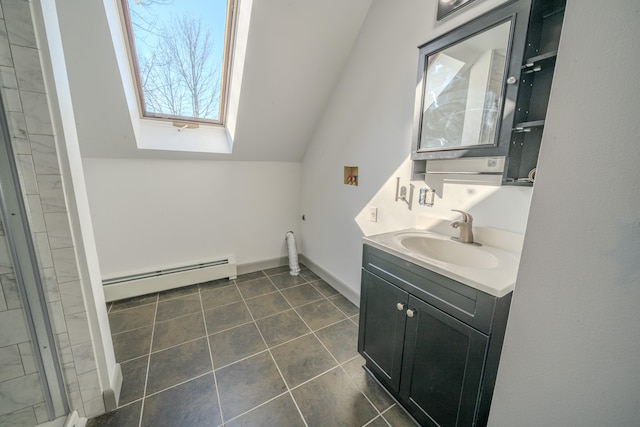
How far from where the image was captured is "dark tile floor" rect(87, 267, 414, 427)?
120cm

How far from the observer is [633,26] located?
0.40m

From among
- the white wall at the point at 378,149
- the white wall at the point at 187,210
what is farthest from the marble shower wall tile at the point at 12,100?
the white wall at the point at 378,149

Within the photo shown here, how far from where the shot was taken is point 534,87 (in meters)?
1.02

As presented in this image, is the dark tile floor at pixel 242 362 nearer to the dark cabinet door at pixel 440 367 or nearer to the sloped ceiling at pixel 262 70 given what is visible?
the dark cabinet door at pixel 440 367

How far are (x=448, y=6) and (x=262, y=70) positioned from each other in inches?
49.9

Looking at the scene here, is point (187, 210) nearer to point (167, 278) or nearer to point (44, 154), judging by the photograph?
point (167, 278)

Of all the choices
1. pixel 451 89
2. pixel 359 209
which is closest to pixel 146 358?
pixel 359 209

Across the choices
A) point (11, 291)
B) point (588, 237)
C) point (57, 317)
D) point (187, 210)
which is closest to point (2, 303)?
point (11, 291)

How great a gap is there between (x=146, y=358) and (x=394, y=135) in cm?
228

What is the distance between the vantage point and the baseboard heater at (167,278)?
84.3 inches

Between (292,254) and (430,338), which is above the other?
(430,338)

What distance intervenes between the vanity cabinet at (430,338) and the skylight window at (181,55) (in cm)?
202

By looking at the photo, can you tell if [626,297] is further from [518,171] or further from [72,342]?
[72,342]

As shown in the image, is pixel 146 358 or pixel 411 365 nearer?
pixel 411 365
